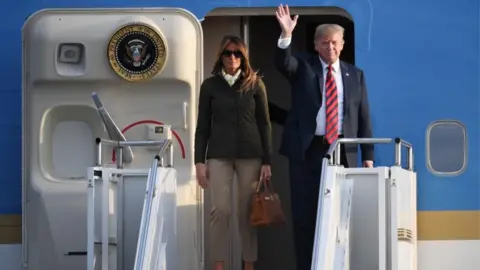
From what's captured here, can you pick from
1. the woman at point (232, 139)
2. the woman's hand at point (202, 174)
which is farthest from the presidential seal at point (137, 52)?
the woman's hand at point (202, 174)

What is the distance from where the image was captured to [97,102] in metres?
7.44

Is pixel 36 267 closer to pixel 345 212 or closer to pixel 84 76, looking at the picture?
pixel 84 76

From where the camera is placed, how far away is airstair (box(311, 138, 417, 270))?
6.56m

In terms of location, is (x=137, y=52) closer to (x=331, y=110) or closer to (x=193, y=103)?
(x=193, y=103)

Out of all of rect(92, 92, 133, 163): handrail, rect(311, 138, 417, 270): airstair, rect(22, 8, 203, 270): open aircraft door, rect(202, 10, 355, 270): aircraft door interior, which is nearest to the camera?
rect(311, 138, 417, 270): airstair

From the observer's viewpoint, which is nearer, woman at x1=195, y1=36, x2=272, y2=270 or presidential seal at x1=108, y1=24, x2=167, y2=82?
woman at x1=195, y1=36, x2=272, y2=270

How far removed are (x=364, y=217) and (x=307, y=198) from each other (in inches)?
32.6

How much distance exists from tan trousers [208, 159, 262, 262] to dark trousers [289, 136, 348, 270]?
307 mm

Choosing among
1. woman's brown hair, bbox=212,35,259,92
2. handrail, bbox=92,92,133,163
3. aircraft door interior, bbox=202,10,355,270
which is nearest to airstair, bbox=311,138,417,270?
woman's brown hair, bbox=212,35,259,92

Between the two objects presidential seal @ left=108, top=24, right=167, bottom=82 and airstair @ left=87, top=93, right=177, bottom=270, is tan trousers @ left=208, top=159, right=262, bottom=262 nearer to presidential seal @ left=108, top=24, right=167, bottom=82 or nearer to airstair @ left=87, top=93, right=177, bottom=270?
airstair @ left=87, top=93, right=177, bottom=270

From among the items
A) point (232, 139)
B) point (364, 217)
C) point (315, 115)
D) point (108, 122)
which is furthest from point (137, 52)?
point (364, 217)

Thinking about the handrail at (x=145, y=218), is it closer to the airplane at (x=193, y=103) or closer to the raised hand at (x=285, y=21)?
the airplane at (x=193, y=103)

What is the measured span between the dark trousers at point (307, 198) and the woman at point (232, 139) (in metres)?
0.25

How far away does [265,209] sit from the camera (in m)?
→ 7.61
